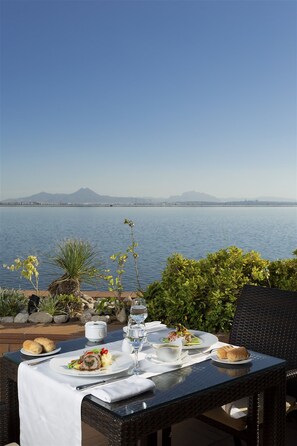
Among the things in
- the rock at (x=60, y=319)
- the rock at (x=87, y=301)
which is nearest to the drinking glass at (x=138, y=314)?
the rock at (x=60, y=319)

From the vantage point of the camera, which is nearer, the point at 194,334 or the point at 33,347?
the point at 33,347

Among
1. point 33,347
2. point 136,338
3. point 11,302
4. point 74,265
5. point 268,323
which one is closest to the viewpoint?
point 136,338

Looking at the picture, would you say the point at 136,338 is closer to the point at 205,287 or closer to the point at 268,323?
the point at 268,323

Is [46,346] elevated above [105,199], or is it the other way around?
[105,199]

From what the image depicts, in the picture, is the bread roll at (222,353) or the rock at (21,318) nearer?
the bread roll at (222,353)

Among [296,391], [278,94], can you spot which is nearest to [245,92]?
[278,94]

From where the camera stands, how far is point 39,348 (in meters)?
2.22

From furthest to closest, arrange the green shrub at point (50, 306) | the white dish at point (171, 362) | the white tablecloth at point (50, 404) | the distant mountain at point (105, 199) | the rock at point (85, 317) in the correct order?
the distant mountain at point (105, 199) → the green shrub at point (50, 306) → the rock at point (85, 317) → the white dish at point (171, 362) → the white tablecloth at point (50, 404)

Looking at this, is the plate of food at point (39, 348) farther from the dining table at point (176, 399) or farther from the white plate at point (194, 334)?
the white plate at point (194, 334)

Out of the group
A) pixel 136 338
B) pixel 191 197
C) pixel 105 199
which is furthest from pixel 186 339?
pixel 191 197

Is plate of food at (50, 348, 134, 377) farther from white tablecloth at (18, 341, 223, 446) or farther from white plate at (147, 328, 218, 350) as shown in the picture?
white plate at (147, 328, 218, 350)

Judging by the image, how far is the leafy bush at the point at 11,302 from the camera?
16.1ft

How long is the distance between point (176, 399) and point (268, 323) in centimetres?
120

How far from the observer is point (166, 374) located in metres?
2.01
